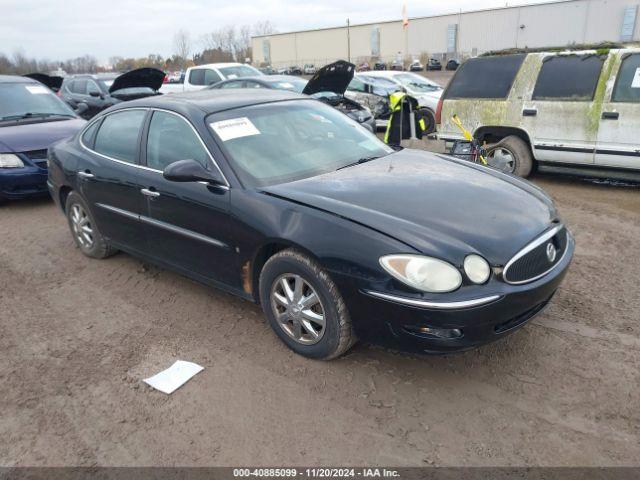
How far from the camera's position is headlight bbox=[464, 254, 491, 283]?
8.60 ft

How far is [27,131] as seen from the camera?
7156 millimetres

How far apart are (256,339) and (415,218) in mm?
1421

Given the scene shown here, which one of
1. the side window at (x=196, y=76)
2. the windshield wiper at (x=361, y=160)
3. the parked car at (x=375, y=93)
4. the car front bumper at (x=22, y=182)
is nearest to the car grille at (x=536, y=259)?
the windshield wiper at (x=361, y=160)

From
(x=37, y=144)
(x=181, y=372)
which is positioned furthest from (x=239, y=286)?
(x=37, y=144)

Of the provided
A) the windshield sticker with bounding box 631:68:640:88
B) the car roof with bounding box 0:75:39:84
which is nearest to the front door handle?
the windshield sticker with bounding box 631:68:640:88

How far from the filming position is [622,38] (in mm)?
49781

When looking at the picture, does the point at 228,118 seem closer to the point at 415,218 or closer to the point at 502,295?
the point at 415,218

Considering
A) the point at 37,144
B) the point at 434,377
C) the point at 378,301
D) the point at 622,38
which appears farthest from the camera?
the point at 622,38

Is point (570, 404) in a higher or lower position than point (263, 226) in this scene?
lower

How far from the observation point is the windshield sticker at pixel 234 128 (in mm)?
3609

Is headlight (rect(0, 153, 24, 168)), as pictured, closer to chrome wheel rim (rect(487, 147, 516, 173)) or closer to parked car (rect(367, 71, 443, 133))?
chrome wheel rim (rect(487, 147, 516, 173))

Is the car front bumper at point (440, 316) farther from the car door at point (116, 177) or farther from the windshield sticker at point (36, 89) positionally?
the windshield sticker at point (36, 89)

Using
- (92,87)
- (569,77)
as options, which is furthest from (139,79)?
(569,77)

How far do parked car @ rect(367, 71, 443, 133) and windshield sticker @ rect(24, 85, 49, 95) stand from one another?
7271 millimetres
